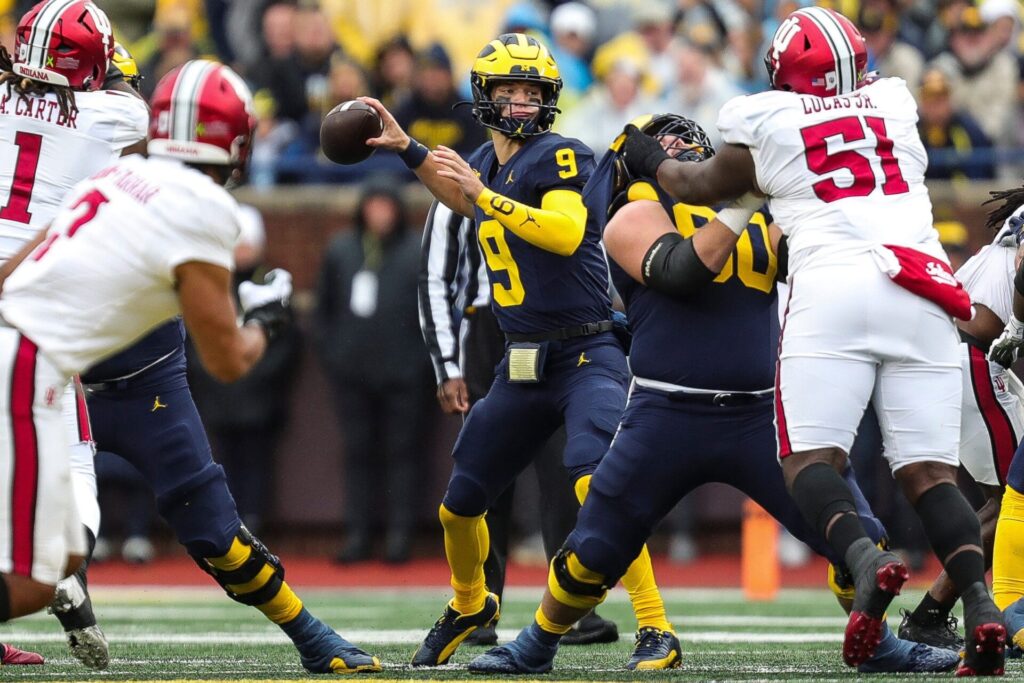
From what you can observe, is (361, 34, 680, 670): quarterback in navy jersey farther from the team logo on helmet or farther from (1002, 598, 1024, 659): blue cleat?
(1002, 598, 1024, 659): blue cleat

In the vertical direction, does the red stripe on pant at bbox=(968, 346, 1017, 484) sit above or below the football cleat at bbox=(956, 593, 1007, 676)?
above

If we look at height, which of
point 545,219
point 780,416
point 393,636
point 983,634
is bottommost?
point 393,636

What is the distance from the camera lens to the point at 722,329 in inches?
213

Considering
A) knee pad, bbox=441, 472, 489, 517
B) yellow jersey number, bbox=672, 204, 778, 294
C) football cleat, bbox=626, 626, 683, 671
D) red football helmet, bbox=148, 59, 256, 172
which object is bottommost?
football cleat, bbox=626, 626, 683, 671

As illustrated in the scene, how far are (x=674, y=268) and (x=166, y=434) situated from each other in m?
1.76

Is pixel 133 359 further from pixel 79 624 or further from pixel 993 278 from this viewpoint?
pixel 993 278

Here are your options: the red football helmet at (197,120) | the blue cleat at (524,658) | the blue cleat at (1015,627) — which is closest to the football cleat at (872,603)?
the blue cleat at (524,658)

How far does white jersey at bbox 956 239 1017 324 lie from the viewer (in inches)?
249

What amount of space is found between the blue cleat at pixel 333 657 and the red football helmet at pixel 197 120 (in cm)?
170

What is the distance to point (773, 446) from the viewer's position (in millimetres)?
5324

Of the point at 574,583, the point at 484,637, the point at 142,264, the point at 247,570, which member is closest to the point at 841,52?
the point at 574,583

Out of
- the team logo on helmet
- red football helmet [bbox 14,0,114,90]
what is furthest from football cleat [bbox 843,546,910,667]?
red football helmet [bbox 14,0,114,90]

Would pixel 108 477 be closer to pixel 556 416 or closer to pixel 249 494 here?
pixel 249 494

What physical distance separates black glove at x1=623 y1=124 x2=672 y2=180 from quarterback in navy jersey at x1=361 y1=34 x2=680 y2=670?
1.47 ft
